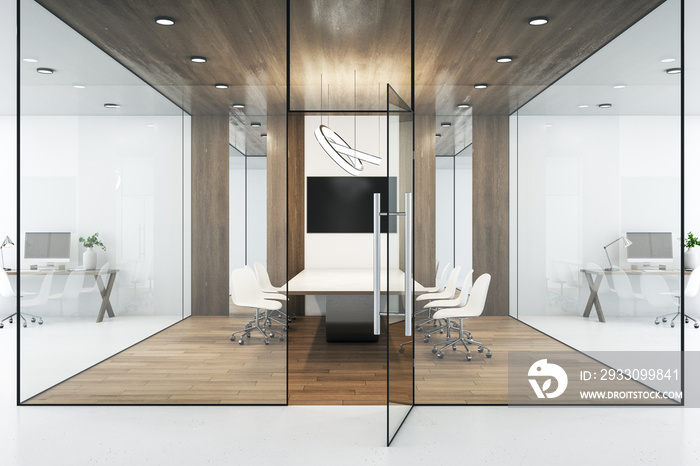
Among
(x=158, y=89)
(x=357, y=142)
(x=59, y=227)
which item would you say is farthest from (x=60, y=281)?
(x=357, y=142)

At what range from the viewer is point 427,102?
161 inches

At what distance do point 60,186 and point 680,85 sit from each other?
476 centimetres

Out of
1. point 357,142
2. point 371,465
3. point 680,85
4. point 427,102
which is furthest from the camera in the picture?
point 357,142

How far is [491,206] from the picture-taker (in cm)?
405

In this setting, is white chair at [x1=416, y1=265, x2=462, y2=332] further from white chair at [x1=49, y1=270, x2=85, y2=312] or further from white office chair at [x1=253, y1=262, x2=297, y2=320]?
white chair at [x1=49, y1=270, x2=85, y2=312]

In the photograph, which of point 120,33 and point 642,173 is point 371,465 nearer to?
point 642,173

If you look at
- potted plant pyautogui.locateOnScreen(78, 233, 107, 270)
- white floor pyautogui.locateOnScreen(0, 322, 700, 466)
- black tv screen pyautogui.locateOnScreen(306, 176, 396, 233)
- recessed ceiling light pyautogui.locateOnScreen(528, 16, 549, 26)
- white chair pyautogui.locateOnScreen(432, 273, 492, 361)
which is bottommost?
white floor pyautogui.locateOnScreen(0, 322, 700, 466)

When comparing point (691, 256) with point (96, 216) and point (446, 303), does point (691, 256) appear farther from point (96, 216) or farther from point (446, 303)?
point (96, 216)

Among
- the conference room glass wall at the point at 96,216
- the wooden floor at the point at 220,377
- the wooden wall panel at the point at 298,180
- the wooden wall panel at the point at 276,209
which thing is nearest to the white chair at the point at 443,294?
the wooden floor at the point at 220,377

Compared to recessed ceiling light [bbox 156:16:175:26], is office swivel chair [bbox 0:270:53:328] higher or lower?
lower

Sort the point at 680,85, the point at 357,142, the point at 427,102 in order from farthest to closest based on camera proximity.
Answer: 1. the point at 357,142
2. the point at 427,102
3. the point at 680,85

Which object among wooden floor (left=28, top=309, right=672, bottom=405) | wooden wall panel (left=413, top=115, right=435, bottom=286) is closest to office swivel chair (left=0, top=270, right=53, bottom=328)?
wooden floor (left=28, top=309, right=672, bottom=405)

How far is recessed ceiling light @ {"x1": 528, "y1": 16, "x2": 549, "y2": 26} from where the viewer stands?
4.17 m

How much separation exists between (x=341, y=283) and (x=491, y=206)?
1910 mm
